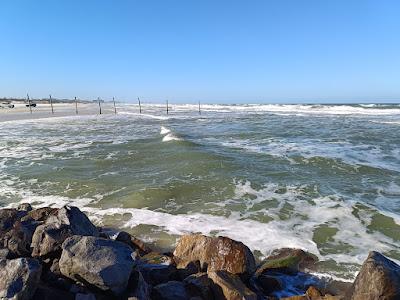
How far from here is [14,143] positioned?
23141mm

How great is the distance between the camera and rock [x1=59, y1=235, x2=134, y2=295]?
14.2 feet

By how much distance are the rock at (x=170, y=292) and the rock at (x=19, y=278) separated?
141cm

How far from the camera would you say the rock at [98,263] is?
433 cm

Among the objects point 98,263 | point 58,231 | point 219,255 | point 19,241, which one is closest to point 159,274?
point 219,255

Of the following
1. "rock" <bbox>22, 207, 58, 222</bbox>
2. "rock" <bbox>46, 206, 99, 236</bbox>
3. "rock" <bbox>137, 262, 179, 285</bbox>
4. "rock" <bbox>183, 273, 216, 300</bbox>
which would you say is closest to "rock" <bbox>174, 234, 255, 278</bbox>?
"rock" <bbox>137, 262, 179, 285</bbox>

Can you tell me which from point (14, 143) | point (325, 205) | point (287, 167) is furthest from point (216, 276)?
point (14, 143)

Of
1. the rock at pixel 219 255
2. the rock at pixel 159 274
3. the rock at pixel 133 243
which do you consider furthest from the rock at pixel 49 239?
the rock at pixel 219 255

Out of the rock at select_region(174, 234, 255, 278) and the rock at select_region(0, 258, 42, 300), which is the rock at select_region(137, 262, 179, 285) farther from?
the rock at select_region(0, 258, 42, 300)

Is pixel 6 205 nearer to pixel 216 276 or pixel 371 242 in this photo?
pixel 216 276

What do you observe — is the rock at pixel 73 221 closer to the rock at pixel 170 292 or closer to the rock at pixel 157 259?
the rock at pixel 157 259

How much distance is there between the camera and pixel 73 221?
6199mm

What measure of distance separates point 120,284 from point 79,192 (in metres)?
7.91

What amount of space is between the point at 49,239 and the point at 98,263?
1.39m

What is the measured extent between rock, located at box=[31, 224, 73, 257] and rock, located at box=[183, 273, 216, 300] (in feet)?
6.25
